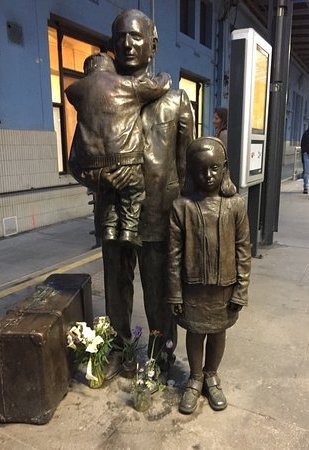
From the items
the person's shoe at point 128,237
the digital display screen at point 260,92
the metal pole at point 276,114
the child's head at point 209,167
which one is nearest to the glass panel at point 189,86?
the metal pole at point 276,114

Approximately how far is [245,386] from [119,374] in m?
0.82

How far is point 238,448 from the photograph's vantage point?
2.02 m

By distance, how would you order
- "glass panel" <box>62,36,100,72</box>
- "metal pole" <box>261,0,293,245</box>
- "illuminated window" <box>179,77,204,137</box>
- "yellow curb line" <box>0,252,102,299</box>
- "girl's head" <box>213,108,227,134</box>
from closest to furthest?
"yellow curb line" <box>0,252,102,299</box>, "metal pole" <box>261,0,293,245</box>, "girl's head" <box>213,108,227,134</box>, "glass panel" <box>62,36,100,72</box>, "illuminated window" <box>179,77,204,137</box>

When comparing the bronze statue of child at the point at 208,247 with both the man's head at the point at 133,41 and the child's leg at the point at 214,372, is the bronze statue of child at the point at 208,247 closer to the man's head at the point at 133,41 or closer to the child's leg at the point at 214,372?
the child's leg at the point at 214,372

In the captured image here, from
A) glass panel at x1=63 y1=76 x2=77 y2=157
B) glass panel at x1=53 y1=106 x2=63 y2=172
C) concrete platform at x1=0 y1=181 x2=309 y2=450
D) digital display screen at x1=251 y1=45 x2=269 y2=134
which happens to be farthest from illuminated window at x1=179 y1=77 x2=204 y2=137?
concrete platform at x1=0 y1=181 x2=309 y2=450

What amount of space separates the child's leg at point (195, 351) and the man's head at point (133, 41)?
1504 millimetres

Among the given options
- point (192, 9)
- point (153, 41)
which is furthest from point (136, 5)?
point (153, 41)

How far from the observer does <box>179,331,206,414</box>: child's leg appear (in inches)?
90.2

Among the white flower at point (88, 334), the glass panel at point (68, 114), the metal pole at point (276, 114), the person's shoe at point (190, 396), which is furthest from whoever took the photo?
the glass panel at point (68, 114)

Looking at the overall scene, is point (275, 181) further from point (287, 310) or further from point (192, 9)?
point (192, 9)

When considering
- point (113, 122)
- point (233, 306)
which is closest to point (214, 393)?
point (233, 306)

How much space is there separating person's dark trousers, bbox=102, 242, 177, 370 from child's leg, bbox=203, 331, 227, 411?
0.93 feet

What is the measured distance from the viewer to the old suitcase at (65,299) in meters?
2.47

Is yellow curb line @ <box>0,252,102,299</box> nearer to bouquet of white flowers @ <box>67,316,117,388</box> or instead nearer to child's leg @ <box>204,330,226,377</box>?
bouquet of white flowers @ <box>67,316,117,388</box>
